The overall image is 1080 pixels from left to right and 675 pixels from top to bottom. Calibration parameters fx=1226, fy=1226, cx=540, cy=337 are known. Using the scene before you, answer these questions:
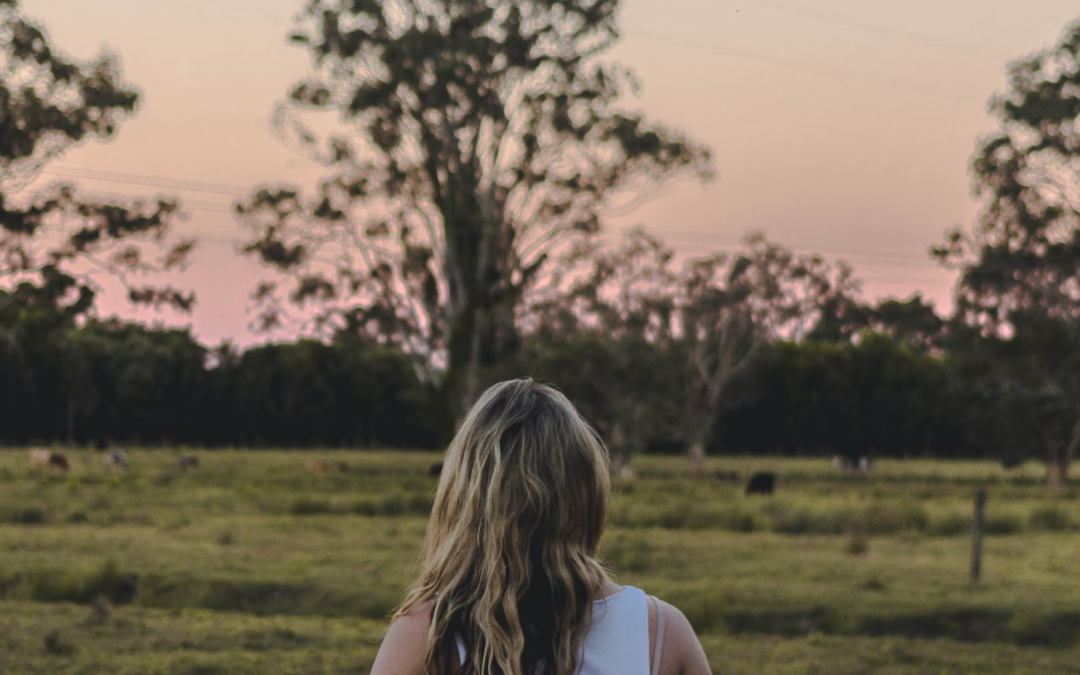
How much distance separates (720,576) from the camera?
13.1 metres

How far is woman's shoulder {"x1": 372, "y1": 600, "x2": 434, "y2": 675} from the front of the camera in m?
1.77

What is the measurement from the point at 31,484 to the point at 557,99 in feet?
57.1

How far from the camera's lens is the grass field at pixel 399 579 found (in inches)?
358

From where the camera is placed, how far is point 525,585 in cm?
183

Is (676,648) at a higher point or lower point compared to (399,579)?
higher

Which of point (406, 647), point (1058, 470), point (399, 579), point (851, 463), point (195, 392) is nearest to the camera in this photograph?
point (406, 647)

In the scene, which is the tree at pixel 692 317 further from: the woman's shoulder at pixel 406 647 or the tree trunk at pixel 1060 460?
the woman's shoulder at pixel 406 647

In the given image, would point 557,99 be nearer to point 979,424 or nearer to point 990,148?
point 990,148

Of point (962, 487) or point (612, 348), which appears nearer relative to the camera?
point (962, 487)

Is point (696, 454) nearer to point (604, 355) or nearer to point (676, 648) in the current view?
point (604, 355)

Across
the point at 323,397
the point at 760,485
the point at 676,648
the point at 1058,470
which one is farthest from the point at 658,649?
the point at 323,397

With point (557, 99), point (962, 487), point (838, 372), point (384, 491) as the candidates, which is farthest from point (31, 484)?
point (838, 372)

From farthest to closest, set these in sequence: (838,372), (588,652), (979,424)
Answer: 1. (838,372)
2. (979,424)
3. (588,652)

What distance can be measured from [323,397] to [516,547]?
49.7 meters
